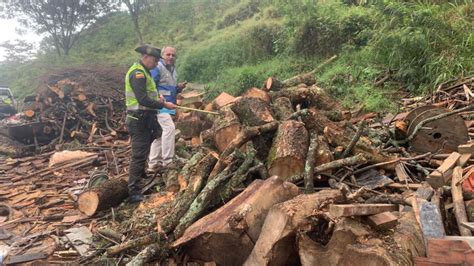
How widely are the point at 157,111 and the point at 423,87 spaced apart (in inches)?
186

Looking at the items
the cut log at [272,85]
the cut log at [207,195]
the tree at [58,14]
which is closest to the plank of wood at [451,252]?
the cut log at [207,195]

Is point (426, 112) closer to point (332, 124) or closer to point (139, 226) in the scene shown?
point (332, 124)

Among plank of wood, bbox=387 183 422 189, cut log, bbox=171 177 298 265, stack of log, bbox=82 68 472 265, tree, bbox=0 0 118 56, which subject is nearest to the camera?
stack of log, bbox=82 68 472 265

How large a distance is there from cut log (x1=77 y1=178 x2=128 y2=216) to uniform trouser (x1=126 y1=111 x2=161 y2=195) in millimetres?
193

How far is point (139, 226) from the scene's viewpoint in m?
3.93

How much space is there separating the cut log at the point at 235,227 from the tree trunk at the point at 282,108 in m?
1.79

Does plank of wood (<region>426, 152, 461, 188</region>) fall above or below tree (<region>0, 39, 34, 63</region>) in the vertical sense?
below

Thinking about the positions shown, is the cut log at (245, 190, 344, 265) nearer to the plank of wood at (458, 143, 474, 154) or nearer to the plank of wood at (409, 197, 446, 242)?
the plank of wood at (409, 197, 446, 242)

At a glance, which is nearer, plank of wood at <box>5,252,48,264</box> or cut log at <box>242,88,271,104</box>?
plank of wood at <box>5,252,48,264</box>

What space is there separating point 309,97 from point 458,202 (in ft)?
10.5

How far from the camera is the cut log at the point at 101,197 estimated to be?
4.79 m

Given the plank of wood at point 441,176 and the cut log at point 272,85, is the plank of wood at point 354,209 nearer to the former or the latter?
the plank of wood at point 441,176

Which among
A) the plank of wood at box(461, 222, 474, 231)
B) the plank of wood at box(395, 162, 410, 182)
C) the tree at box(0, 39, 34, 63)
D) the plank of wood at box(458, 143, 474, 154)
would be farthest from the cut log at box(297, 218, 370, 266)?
the tree at box(0, 39, 34, 63)

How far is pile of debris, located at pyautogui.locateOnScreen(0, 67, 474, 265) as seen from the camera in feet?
8.05
